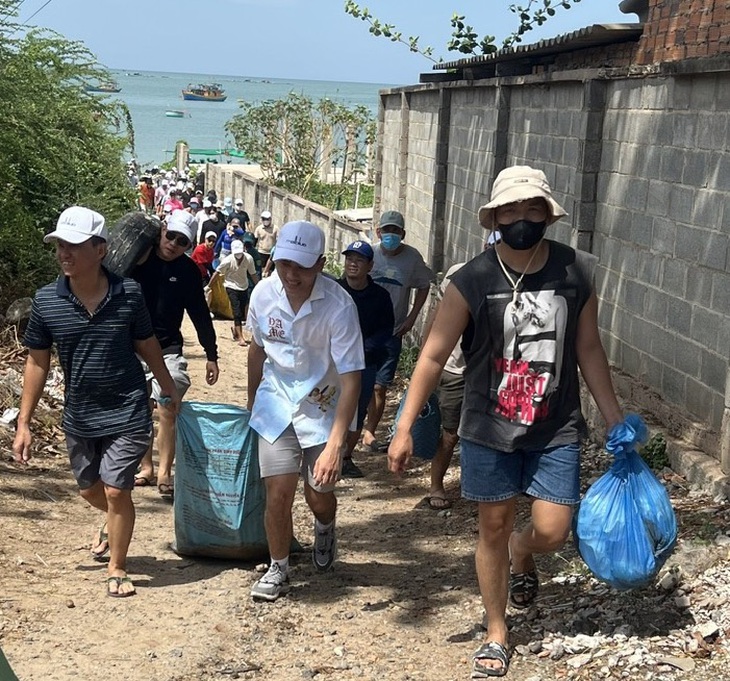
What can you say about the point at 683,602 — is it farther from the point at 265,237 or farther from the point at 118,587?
the point at 265,237

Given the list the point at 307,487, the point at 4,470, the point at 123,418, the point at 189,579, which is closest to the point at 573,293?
the point at 307,487

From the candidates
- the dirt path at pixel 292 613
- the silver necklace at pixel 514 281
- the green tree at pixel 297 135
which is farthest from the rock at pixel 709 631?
the green tree at pixel 297 135

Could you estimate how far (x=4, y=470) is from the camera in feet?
26.1

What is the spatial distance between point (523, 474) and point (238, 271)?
1153cm

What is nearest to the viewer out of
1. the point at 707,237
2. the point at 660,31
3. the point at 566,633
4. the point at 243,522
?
the point at 566,633

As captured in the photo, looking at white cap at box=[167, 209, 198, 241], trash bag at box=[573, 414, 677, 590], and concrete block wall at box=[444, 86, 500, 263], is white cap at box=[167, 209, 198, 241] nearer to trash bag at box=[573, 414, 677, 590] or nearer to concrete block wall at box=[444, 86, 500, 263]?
trash bag at box=[573, 414, 677, 590]

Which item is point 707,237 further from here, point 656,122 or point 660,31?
point 660,31

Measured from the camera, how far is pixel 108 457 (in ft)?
18.0

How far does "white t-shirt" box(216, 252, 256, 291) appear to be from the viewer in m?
15.7

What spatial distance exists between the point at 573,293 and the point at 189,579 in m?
2.65

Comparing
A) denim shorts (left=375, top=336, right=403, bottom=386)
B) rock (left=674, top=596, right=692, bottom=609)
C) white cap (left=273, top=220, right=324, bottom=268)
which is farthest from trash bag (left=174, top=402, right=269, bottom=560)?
denim shorts (left=375, top=336, right=403, bottom=386)

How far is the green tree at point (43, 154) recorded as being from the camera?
448 inches

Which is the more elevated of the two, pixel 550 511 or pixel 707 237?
pixel 707 237

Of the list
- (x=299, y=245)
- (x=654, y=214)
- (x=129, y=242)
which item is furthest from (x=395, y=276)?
(x=299, y=245)
